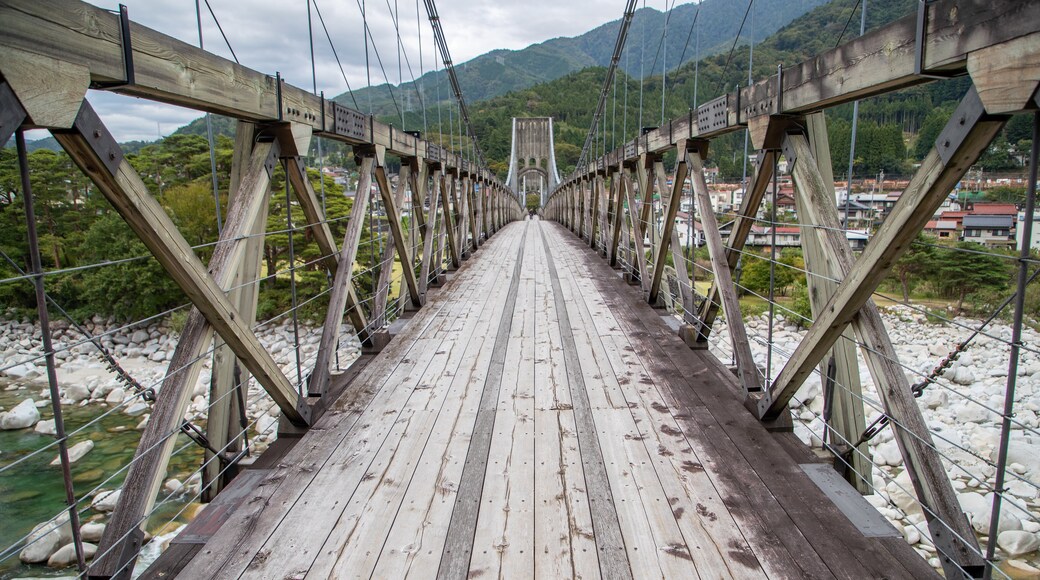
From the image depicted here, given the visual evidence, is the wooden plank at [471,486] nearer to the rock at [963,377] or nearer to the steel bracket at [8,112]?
the steel bracket at [8,112]

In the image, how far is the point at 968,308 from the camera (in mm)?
20547

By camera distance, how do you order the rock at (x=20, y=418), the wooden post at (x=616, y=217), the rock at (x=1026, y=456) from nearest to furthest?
the wooden post at (x=616, y=217) < the rock at (x=1026, y=456) < the rock at (x=20, y=418)

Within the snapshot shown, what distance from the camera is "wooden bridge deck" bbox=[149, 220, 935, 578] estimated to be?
1696 mm

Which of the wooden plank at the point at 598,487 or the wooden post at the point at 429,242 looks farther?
the wooden post at the point at 429,242

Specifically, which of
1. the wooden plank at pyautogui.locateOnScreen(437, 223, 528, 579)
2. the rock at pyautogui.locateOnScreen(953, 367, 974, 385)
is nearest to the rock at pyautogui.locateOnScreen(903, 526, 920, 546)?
the wooden plank at pyautogui.locateOnScreen(437, 223, 528, 579)

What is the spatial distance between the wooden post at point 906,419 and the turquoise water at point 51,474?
19.8ft

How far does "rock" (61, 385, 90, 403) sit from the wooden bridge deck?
43.0 feet

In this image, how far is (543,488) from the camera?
2096 millimetres

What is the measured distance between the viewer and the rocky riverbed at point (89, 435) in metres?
6.16

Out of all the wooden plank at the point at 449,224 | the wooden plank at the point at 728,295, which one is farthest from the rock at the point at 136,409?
the wooden plank at the point at 728,295

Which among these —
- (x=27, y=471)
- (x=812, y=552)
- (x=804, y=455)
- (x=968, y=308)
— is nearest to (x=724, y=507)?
(x=812, y=552)

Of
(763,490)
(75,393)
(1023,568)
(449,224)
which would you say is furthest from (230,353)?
(75,393)

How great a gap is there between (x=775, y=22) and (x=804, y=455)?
38.7 ft

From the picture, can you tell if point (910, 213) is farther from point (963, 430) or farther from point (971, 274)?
point (971, 274)
